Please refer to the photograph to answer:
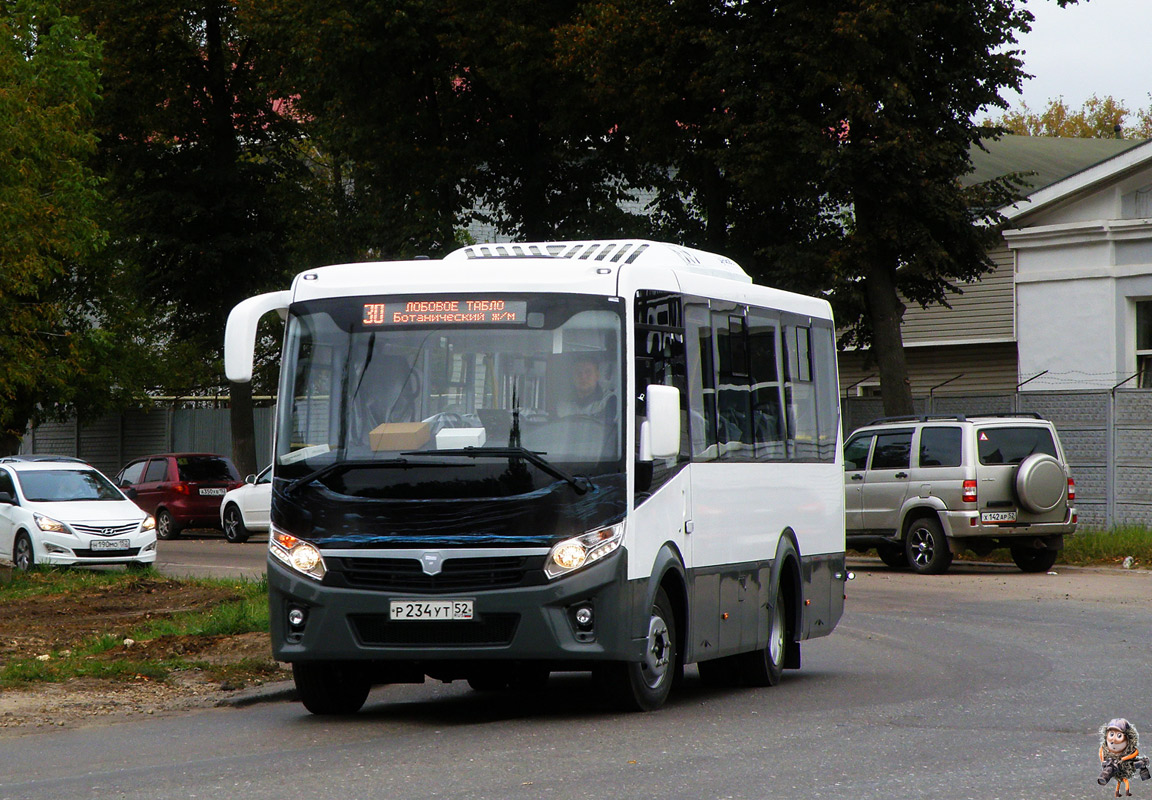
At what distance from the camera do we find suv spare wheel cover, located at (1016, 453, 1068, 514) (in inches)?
919

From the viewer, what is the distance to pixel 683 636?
10.9 metres

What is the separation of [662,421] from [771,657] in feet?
10.3

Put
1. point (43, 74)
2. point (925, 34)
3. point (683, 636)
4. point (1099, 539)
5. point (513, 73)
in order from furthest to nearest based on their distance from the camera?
1. point (513, 73)
2. point (925, 34)
3. point (1099, 539)
4. point (43, 74)
5. point (683, 636)

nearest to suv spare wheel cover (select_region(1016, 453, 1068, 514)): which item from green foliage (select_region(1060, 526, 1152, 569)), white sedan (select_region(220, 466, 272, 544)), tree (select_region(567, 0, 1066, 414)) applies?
green foliage (select_region(1060, 526, 1152, 569))

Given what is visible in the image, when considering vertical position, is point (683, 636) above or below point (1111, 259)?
below

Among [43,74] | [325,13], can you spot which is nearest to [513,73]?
[325,13]

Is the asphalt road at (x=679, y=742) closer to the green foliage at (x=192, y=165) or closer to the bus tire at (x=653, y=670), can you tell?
the bus tire at (x=653, y=670)

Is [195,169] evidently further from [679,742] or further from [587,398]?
[679,742]

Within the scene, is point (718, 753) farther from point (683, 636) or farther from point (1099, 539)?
point (1099, 539)

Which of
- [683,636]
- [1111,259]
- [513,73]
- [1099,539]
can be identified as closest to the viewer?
[683,636]

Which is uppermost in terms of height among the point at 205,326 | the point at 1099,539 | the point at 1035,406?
the point at 205,326

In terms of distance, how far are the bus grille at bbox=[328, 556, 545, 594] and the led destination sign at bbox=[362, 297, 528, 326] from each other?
1.45m

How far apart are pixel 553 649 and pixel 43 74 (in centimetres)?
1649

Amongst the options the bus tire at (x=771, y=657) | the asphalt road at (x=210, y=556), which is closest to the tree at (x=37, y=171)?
the asphalt road at (x=210, y=556)
